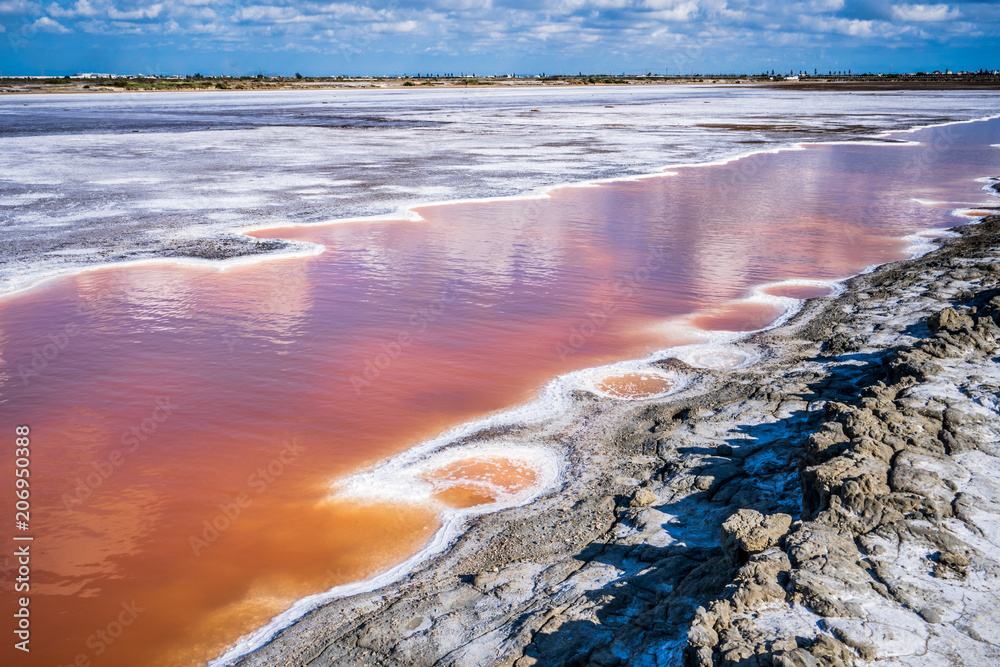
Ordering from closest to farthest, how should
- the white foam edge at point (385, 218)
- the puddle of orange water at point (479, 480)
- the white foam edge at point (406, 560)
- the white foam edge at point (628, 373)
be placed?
the white foam edge at point (406, 560)
the puddle of orange water at point (479, 480)
the white foam edge at point (628, 373)
the white foam edge at point (385, 218)

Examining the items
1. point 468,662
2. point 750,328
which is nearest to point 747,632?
point 468,662

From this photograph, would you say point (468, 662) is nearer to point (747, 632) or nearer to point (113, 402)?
point (747, 632)

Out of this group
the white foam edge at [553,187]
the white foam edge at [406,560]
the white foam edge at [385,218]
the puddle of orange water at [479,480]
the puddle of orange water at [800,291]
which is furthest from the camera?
the white foam edge at [553,187]

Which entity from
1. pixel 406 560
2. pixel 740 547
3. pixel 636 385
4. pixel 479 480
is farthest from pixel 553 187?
pixel 740 547

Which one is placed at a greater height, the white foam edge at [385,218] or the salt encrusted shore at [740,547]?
the white foam edge at [385,218]

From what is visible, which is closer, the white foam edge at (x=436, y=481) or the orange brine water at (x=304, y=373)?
the orange brine water at (x=304, y=373)

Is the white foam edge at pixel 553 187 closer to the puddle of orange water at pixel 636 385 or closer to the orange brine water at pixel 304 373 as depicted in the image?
the orange brine water at pixel 304 373

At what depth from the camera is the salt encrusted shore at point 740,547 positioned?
3676mm

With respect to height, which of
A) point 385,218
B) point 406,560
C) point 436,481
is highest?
point 385,218

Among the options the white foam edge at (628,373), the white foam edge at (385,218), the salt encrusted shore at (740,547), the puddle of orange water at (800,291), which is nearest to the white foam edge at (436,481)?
the salt encrusted shore at (740,547)

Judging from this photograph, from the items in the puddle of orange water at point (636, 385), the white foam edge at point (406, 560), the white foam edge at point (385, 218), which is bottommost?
the white foam edge at point (406, 560)

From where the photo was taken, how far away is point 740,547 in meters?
4.27

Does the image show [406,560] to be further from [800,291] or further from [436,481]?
[800,291]

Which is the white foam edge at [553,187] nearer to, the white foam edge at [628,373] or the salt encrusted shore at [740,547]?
the white foam edge at [628,373]
